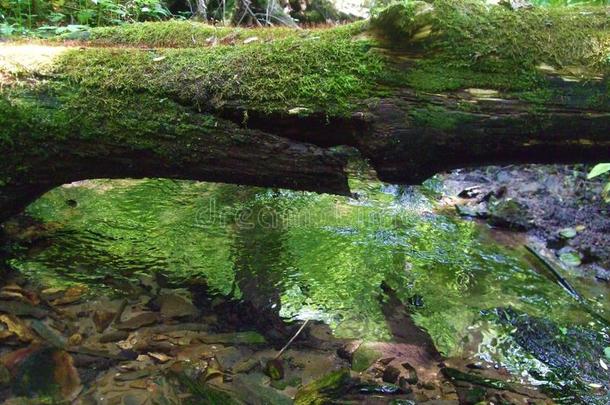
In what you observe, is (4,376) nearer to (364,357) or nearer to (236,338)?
(236,338)

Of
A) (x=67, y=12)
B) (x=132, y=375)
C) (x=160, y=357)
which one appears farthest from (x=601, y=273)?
(x=67, y=12)

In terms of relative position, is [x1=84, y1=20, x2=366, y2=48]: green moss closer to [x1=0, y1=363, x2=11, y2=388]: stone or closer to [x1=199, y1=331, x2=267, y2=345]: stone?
[x1=199, y1=331, x2=267, y2=345]: stone

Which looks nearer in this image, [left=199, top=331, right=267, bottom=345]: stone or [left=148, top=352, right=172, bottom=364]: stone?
[left=148, top=352, right=172, bottom=364]: stone

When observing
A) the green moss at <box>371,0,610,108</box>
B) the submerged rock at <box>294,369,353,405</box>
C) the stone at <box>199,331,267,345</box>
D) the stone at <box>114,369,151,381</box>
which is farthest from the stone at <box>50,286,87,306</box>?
the green moss at <box>371,0,610,108</box>

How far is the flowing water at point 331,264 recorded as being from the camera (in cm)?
350

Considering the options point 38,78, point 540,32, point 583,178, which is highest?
point 540,32

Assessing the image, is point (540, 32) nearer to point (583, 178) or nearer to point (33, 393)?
point (33, 393)

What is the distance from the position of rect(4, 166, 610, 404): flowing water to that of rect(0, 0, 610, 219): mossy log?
1.05m

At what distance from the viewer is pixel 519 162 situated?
9.86ft

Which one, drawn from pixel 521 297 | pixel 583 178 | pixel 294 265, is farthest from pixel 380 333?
pixel 583 178

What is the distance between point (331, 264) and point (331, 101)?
187 centimetres

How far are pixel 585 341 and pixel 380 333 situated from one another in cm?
144

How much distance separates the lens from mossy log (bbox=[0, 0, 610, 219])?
2.70m

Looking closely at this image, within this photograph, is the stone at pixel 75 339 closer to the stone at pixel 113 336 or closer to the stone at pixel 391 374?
the stone at pixel 113 336
